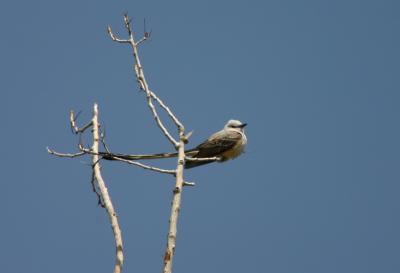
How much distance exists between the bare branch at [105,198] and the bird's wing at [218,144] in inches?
140

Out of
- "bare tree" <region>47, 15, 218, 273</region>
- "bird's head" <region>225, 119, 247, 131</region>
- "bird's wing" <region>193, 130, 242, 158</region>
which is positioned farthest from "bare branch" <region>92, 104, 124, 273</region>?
"bird's head" <region>225, 119, 247, 131</region>

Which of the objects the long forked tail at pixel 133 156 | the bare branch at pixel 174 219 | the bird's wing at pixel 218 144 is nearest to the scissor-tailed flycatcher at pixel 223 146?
the bird's wing at pixel 218 144

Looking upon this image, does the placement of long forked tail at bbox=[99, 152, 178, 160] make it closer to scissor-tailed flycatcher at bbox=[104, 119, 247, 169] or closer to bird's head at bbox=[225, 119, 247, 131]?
scissor-tailed flycatcher at bbox=[104, 119, 247, 169]

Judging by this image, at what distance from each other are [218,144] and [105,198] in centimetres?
468

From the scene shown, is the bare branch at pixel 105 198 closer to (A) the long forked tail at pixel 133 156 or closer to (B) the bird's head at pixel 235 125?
(A) the long forked tail at pixel 133 156

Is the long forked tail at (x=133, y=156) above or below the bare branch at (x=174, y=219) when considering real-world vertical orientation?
above

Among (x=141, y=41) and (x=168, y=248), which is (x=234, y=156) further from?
(x=168, y=248)

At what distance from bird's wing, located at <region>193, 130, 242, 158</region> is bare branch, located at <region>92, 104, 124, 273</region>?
11.7 ft

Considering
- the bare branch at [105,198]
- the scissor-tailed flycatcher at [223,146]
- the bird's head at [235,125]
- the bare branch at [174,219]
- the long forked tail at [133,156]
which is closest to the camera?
the bare branch at [174,219]

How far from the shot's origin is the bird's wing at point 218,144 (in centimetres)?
983

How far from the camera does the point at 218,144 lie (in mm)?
9977

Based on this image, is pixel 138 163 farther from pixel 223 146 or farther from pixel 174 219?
pixel 223 146

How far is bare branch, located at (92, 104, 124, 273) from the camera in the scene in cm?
498

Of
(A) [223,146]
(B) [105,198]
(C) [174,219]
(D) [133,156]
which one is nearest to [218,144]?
(A) [223,146]
